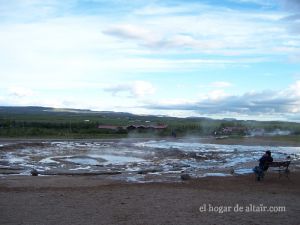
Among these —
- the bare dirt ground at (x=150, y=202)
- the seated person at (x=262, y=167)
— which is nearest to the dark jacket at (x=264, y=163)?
the seated person at (x=262, y=167)

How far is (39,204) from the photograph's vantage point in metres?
12.6

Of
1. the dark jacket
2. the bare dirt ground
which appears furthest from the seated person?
the bare dirt ground

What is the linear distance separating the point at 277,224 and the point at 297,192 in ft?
18.4

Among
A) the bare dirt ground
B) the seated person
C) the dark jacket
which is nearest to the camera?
the bare dirt ground

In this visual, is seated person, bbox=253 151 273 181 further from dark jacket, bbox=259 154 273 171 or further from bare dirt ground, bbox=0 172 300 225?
bare dirt ground, bbox=0 172 300 225

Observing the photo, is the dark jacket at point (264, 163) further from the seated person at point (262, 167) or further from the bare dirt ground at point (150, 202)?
the bare dirt ground at point (150, 202)

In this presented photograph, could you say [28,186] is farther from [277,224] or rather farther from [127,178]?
[277,224]

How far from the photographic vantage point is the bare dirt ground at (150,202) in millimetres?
10680

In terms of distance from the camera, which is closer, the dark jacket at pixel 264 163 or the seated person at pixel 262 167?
the seated person at pixel 262 167

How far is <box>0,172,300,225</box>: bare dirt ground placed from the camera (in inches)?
420

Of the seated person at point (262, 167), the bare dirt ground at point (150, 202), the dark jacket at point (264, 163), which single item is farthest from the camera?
the dark jacket at point (264, 163)

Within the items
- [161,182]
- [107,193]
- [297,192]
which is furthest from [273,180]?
[107,193]

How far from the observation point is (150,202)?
42.4 feet

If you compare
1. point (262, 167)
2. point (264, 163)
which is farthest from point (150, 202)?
point (264, 163)
